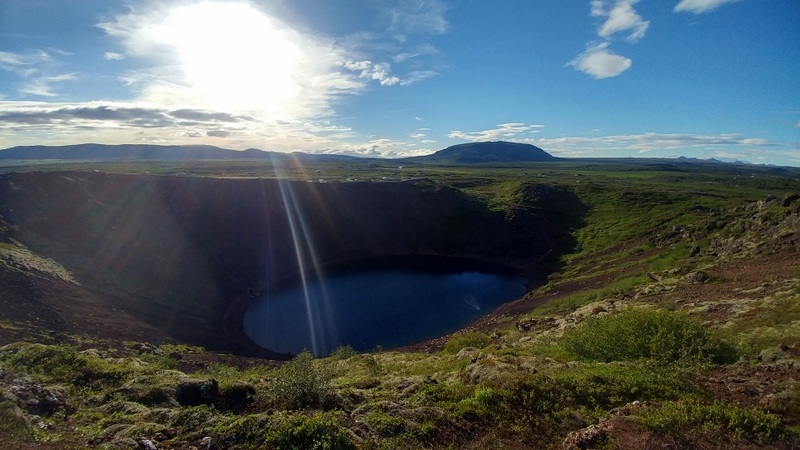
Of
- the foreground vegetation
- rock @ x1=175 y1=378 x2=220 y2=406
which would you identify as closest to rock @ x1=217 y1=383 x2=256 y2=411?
the foreground vegetation

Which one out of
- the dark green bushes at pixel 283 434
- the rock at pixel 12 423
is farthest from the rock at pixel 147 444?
the rock at pixel 12 423

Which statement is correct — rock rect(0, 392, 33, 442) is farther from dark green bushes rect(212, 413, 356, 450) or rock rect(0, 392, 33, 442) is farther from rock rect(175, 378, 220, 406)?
dark green bushes rect(212, 413, 356, 450)

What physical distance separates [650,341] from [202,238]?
7144 centimetres

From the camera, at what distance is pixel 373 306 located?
6406 centimetres

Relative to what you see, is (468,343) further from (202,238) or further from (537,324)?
(202,238)

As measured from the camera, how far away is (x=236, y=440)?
11250 mm

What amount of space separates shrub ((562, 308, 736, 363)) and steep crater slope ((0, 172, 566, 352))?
41304 millimetres

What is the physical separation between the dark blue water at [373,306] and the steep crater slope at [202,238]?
511 cm

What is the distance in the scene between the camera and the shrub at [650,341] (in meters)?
18.8

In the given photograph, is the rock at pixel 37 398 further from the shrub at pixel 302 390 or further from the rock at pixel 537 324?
the rock at pixel 537 324

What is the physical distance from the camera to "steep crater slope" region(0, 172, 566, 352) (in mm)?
48438

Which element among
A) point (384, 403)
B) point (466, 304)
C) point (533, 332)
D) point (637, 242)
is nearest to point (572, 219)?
point (637, 242)

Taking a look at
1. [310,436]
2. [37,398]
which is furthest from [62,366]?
[310,436]

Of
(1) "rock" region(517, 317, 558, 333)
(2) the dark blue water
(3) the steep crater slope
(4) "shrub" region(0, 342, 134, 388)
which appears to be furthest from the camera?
(2) the dark blue water
